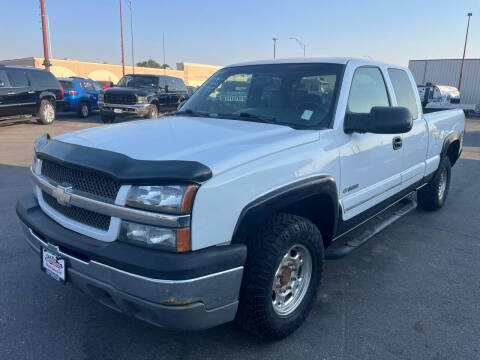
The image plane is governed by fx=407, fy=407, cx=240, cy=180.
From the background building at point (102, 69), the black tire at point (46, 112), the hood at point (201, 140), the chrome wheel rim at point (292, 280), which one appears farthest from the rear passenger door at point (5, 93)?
the background building at point (102, 69)

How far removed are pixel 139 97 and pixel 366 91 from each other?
12.1m

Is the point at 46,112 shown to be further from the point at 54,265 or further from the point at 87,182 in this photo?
the point at 87,182

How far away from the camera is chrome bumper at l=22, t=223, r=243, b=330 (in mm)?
2012

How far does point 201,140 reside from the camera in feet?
8.44

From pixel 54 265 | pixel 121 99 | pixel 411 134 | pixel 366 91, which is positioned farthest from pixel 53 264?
pixel 121 99

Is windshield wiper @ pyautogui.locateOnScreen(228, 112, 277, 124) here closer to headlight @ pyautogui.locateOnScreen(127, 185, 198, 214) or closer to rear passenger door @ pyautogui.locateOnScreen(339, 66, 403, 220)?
rear passenger door @ pyautogui.locateOnScreen(339, 66, 403, 220)

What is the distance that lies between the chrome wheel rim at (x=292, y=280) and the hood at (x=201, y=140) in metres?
0.71

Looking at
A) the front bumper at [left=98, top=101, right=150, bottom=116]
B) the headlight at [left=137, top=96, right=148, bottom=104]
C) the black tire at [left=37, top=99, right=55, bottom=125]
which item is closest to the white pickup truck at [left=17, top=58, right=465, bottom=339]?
the front bumper at [left=98, top=101, right=150, bottom=116]

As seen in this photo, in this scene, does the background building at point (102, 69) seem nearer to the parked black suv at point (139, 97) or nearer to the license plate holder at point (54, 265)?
the parked black suv at point (139, 97)

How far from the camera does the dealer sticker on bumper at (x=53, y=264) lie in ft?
7.84

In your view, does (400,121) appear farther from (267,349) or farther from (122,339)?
(122,339)

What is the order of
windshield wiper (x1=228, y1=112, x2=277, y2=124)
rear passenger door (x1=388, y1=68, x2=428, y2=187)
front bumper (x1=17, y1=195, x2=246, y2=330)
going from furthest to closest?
rear passenger door (x1=388, y1=68, x2=428, y2=187)
windshield wiper (x1=228, y1=112, x2=277, y2=124)
front bumper (x1=17, y1=195, x2=246, y2=330)

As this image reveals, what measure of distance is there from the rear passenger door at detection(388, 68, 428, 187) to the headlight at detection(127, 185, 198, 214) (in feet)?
8.69

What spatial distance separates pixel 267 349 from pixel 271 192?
42.0 inches
